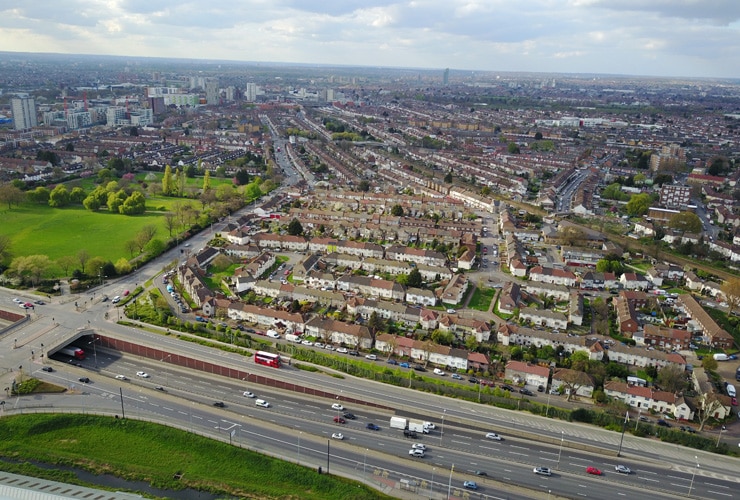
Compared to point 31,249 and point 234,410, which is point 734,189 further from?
point 31,249

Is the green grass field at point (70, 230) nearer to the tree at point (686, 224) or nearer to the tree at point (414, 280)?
the tree at point (414, 280)

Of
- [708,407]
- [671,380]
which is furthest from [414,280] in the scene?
[708,407]

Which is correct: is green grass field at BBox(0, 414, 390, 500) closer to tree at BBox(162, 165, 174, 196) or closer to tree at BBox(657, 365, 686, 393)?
tree at BBox(657, 365, 686, 393)

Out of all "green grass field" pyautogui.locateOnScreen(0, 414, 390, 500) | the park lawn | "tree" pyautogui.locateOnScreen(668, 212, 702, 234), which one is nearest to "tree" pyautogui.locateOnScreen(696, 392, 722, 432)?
"green grass field" pyautogui.locateOnScreen(0, 414, 390, 500)

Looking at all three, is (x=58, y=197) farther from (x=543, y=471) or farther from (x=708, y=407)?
(x=708, y=407)

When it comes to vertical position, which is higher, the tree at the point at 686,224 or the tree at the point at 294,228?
the tree at the point at 686,224

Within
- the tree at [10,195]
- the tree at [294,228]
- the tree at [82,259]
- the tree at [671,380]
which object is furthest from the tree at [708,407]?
the tree at [10,195]

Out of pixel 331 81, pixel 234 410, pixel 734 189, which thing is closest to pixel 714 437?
pixel 234 410
